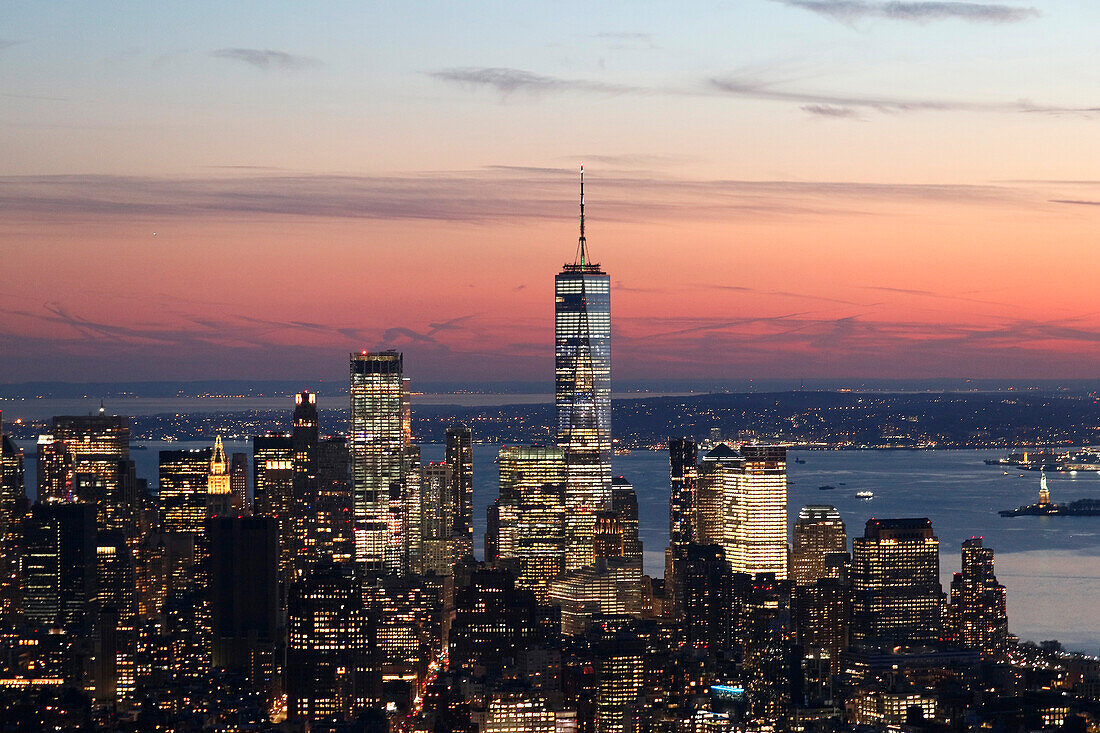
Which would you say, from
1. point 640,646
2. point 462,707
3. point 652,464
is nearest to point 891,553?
point 640,646

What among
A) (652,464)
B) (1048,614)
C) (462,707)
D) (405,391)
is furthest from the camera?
(652,464)

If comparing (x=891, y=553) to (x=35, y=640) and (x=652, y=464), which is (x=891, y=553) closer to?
(x=35, y=640)

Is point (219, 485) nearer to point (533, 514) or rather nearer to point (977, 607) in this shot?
point (533, 514)

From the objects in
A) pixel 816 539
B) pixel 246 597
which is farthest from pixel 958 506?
pixel 246 597

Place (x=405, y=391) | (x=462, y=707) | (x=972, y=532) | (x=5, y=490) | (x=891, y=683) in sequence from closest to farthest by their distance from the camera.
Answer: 1. (x=462, y=707)
2. (x=891, y=683)
3. (x=5, y=490)
4. (x=972, y=532)
5. (x=405, y=391)

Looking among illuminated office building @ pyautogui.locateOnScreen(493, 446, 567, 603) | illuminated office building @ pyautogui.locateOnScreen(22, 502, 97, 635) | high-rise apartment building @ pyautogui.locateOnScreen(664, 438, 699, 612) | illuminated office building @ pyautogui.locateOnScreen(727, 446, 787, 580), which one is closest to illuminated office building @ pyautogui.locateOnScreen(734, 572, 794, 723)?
illuminated office building @ pyautogui.locateOnScreen(727, 446, 787, 580)

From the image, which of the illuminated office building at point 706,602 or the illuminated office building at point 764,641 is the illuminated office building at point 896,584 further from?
the illuminated office building at point 706,602

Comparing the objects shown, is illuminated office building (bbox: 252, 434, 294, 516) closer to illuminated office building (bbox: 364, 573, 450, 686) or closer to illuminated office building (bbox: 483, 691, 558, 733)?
illuminated office building (bbox: 364, 573, 450, 686)
